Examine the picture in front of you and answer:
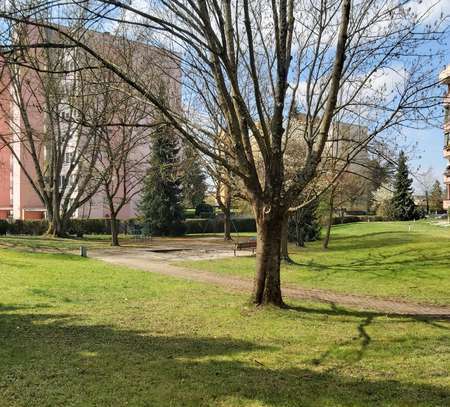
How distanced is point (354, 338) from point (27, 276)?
923 centimetres

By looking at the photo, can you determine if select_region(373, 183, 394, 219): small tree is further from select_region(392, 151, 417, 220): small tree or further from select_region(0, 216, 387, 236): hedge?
select_region(0, 216, 387, 236): hedge

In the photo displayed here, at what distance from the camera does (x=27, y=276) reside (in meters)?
13.5

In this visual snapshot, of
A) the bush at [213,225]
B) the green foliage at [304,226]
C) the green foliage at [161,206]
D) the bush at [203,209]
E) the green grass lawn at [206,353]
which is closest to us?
the green grass lawn at [206,353]

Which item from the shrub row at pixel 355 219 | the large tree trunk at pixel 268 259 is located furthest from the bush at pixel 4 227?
the shrub row at pixel 355 219

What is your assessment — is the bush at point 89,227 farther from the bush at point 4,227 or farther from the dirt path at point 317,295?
the dirt path at point 317,295

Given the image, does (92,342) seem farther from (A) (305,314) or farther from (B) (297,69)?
(B) (297,69)

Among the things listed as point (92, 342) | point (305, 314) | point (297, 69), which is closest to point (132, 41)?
point (297, 69)

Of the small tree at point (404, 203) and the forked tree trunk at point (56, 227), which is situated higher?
the small tree at point (404, 203)

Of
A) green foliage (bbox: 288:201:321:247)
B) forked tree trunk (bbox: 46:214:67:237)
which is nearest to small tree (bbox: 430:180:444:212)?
green foliage (bbox: 288:201:321:247)

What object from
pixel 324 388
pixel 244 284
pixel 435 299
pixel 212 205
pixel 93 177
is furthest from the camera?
pixel 212 205

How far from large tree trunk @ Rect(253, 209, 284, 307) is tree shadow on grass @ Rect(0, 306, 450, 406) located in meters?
2.59

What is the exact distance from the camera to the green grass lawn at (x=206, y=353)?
186 inches

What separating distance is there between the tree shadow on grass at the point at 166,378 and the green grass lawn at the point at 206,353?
1 cm

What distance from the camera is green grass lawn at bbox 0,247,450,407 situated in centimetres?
472
